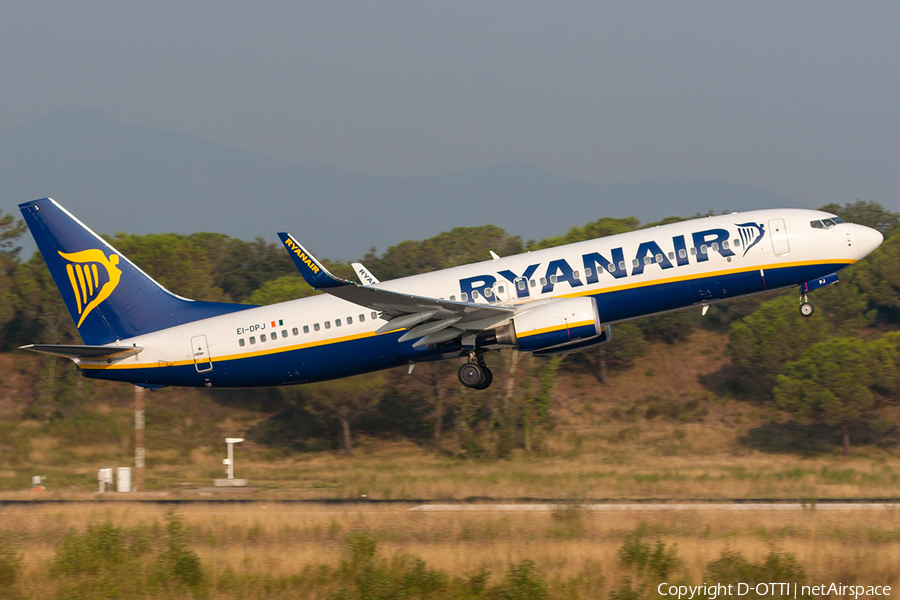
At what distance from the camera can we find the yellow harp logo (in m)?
32.1

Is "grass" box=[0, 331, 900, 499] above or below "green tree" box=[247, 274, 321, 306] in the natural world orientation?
below

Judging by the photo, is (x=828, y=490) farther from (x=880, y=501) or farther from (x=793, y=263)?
(x=793, y=263)

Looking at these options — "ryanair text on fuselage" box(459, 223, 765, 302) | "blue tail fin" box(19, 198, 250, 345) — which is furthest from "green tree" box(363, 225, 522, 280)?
"ryanair text on fuselage" box(459, 223, 765, 302)

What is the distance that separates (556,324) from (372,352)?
21.5 ft

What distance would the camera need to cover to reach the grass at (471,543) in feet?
59.5

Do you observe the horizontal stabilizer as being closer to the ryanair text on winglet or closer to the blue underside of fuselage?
the blue underside of fuselage

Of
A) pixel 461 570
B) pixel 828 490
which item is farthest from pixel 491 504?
pixel 828 490

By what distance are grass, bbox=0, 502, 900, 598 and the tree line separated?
2279 cm

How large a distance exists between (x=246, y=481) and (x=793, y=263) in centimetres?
2582

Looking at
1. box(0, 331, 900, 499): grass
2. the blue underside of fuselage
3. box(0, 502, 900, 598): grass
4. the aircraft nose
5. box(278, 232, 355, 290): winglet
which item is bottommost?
box(0, 502, 900, 598): grass

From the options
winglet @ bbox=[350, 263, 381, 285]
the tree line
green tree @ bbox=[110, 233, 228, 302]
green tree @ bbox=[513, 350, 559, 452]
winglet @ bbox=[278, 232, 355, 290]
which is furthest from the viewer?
green tree @ bbox=[110, 233, 228, 302]

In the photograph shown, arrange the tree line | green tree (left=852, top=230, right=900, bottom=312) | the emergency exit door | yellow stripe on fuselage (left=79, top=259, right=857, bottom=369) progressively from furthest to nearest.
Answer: green tree (left=852, top=230, right=900, bottom=312), the tree line, the emergency exit door, yellow stripe on fuselage (left=79, top=259, right=857, bottom=369)

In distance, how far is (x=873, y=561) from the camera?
60.8ft

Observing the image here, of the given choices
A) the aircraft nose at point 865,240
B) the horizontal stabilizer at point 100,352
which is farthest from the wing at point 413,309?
the aircraft nose at point 865,240
